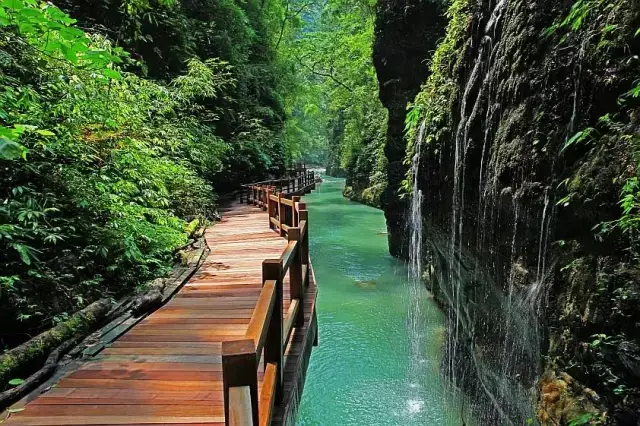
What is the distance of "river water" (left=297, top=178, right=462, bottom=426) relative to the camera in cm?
725

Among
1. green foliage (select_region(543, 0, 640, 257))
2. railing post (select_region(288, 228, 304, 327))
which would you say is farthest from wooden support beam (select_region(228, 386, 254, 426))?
green foliage (select_region(543, 0, 640, 257))

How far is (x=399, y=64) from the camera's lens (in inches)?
634

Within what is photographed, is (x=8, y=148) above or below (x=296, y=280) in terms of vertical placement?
above

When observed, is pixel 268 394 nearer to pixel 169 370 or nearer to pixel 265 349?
pixel 265 349

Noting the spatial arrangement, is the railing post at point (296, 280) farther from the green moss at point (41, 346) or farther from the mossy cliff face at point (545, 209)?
the mossy cliff face at point (545, 209)

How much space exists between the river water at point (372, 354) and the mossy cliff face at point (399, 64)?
217cm

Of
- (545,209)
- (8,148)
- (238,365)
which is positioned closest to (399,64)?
(545,209)

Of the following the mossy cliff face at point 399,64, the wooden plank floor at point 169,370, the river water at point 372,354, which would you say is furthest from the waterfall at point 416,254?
the mossy cliff face at point 399,64

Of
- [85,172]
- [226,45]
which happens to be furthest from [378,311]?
[226,45]

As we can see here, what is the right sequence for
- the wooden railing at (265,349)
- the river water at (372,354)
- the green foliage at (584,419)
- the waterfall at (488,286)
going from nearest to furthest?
the wooden railing at (265,349)
the green foliage at (584,419)
the waterfall at (488,286)
the river water at (372,354)

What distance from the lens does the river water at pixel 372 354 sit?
7.25 metres

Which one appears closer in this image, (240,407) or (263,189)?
(240,407)

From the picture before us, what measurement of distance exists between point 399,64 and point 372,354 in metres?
11.0

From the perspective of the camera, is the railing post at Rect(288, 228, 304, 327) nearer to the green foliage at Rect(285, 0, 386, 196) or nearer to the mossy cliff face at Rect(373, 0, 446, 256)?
the mossy cliff face at Rect(373, 0, 446, 256)
